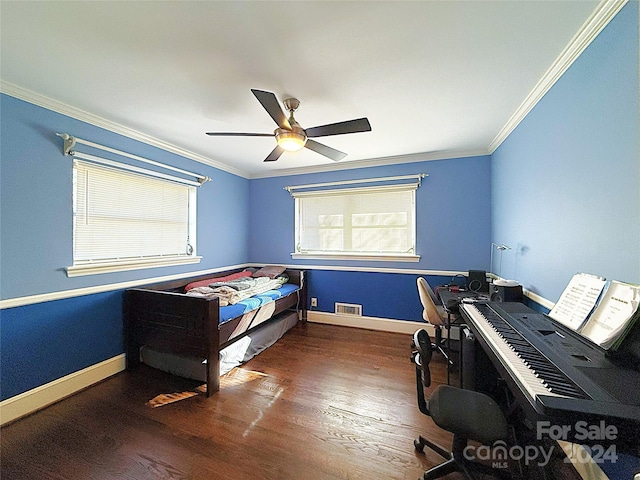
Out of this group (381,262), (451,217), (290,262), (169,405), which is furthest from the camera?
(290,262)

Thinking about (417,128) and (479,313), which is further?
(417,128)

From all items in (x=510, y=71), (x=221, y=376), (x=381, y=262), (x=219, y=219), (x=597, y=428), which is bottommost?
(x=221, y=376)

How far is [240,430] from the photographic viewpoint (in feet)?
5.60

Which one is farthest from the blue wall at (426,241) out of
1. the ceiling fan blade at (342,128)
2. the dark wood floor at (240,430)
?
the ceiling fan blade at (342,128)

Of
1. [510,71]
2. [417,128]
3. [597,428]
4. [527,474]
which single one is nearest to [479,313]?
[527,474]

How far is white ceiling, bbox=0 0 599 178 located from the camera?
1.25 metres

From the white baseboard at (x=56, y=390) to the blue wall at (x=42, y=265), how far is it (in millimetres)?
46

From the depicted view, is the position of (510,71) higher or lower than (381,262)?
higher

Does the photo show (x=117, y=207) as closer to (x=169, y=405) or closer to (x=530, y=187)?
(x=169, y=405)

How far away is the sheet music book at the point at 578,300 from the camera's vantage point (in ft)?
4.07

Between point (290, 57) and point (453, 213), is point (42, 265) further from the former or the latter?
point (453, 213)

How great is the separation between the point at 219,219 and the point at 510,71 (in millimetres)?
3599

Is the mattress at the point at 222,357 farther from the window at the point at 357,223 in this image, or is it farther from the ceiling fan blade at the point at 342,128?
the ceiling fan blade at the point at 342,128

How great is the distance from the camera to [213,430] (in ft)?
5.61
